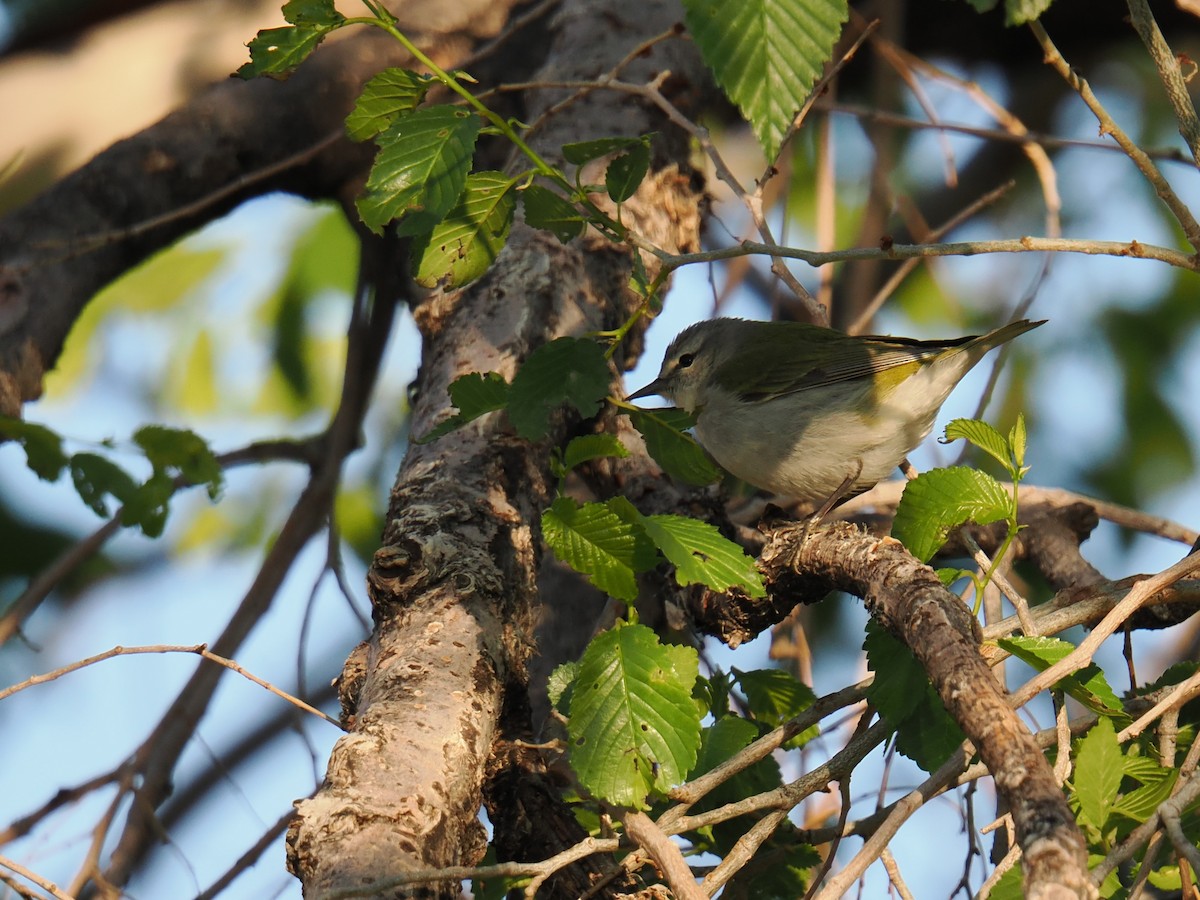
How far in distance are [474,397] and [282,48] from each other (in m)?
0.75

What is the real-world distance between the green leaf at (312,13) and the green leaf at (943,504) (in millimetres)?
1385

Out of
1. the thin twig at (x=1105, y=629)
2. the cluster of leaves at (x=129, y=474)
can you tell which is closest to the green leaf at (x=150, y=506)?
the cluster of leaves at (x=129, y=474)

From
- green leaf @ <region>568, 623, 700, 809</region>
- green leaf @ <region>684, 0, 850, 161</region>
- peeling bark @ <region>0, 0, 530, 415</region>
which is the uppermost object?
peeling bark @ <region>0, 0, 530, 415</region>

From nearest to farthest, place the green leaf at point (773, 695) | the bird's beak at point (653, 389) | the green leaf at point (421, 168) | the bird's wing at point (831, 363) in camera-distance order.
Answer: the green leaf at point (421, 168) → the green leaf at point (773, 695) → the bird's wing at point (831, 363) → the bird's beak at point (653, 389)

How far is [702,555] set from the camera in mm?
2104

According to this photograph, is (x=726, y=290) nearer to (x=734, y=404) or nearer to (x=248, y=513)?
(x=734, y=404)

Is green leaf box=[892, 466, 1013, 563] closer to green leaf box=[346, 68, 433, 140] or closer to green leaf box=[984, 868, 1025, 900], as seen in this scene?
green leaf box=[984, 868, 1025, 900]

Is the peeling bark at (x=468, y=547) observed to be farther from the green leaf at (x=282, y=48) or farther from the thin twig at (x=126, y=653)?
the green leaf at (x=282, y=48)

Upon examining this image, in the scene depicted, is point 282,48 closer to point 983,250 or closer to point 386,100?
point 386,100

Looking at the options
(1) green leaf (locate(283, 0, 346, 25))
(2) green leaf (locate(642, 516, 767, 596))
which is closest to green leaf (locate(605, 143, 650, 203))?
(1) green leaf (locate(283, 0, 346, 25))

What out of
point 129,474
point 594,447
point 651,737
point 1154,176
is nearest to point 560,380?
point 594,447

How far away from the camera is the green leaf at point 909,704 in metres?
2.11

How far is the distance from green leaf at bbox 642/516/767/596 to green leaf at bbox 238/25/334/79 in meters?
1.08

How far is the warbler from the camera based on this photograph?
11.5 feet
